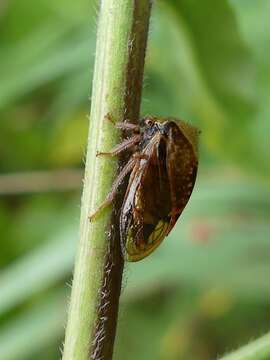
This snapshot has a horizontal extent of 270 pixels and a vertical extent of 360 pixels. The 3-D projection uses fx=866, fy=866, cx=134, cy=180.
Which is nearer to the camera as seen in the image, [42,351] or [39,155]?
[42,351]

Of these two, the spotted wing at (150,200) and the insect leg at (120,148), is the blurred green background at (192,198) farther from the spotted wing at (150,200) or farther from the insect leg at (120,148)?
the insect leg at (120,148)

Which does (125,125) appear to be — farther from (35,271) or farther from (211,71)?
(35,271)

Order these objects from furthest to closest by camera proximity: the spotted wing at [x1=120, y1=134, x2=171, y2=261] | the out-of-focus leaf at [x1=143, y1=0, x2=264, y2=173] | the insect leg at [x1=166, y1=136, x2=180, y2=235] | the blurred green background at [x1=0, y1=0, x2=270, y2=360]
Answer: the blurred green background at [x1=0, y1=0, x2=270, y2=360] < the out-of-focus leaf at [x1=143, y1=0, x2=264, y2=173] < the insect leg at [x1=166, y1=136, x2=180, y2=235] < the spotted wing at [x1=120, y1=134, x2=171, y2=261]

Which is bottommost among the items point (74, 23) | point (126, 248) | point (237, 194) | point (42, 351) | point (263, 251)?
point (126, 248)

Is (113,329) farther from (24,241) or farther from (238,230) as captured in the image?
(24,241)

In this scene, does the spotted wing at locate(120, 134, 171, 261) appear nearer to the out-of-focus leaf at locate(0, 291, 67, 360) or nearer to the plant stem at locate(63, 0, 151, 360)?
the plant stem at locate(63, 0, 151, 360)

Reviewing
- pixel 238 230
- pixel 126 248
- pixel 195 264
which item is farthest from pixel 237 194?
pixel 126 248

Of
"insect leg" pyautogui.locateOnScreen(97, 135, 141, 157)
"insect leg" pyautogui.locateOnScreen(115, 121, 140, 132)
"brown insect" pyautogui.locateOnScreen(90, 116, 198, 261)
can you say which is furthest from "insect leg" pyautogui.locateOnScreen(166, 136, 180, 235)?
"insect leg" pyautogui.locateOnScreen(115, 121, 140, 132)
